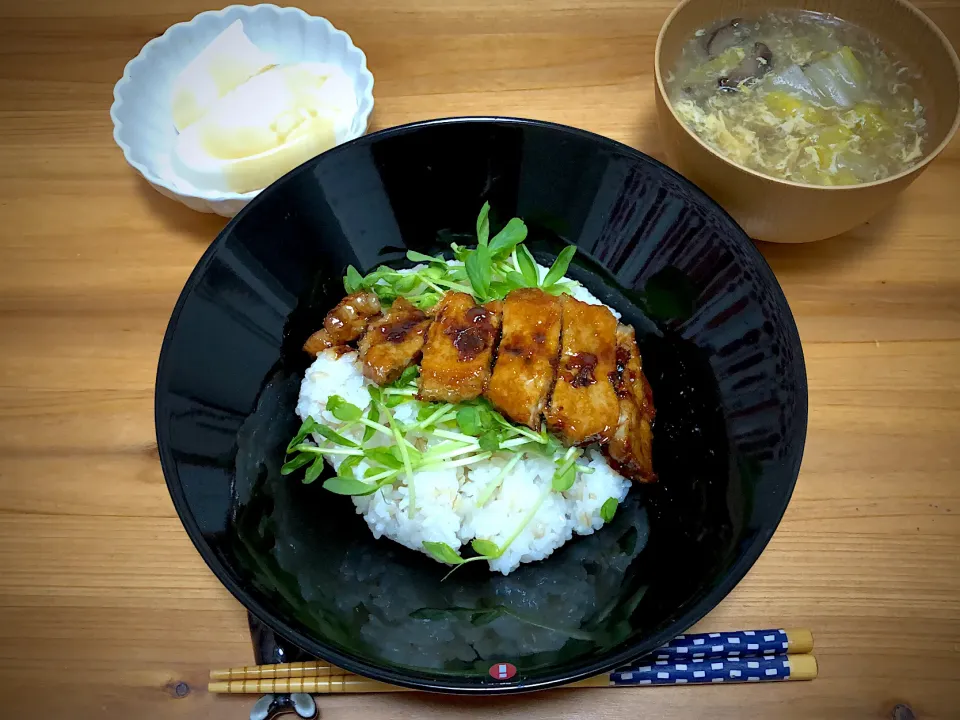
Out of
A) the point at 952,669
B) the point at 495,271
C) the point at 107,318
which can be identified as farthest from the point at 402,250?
the point at 952,669

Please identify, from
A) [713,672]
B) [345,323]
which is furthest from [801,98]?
[713,672]

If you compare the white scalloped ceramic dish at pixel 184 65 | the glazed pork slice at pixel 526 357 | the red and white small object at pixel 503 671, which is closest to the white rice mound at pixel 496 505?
the glazed pork slice at pixel 526 357

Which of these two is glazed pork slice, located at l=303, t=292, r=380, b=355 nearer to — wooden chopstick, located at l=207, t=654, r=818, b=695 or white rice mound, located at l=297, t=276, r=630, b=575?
white rice mound, located at l=297, t=276, r=630, b=575

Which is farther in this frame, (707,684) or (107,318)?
(107,318)

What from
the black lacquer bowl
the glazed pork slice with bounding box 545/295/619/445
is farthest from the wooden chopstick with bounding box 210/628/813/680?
the glazed pork slice with bounding box 545/295/619/445

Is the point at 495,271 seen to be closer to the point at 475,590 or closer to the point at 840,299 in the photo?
the point at 475,590

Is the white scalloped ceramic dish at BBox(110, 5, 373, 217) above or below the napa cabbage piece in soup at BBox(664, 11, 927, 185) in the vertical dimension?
above

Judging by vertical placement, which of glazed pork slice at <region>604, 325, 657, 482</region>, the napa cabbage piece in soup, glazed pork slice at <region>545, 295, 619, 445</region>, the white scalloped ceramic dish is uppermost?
the white scalloped ceramic dish
